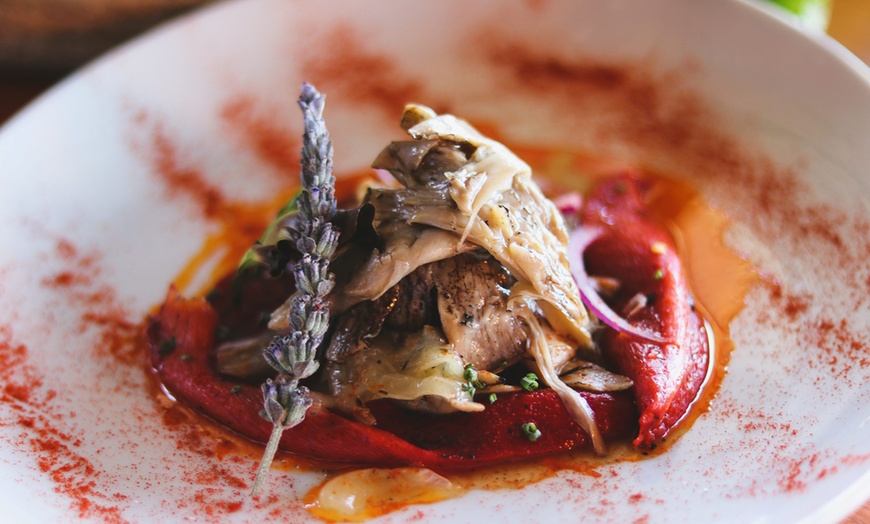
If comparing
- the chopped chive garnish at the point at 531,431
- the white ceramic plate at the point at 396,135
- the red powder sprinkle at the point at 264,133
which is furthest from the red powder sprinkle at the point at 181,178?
the chopped chive garnish at the point at 531,431

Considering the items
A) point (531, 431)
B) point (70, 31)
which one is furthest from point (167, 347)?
point (70, 31)

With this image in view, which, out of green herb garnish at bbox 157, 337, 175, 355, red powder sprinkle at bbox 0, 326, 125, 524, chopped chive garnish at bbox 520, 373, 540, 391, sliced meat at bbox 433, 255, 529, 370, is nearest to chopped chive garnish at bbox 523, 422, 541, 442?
chopped chive garnish at bbox 520, 373, 540, 391

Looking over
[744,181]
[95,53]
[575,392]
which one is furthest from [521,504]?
[95,53]

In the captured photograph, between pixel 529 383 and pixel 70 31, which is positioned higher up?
pixel 529 383

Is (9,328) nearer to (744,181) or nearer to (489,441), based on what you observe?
(489,441)

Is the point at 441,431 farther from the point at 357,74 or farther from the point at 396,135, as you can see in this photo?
the point at 357,74

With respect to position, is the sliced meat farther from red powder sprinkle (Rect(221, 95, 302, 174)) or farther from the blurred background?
the blurred background
